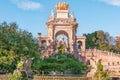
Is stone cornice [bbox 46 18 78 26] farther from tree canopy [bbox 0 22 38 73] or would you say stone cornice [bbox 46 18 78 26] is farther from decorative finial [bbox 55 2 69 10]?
tree canopy [bbox 0 22 38 73]

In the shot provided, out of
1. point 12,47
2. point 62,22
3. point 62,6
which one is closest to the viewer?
point 12,47

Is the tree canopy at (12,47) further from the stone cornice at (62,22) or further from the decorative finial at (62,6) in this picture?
the decorative finial at (62,6)

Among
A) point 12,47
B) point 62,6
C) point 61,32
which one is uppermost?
point 62,6

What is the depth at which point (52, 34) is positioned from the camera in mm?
82562

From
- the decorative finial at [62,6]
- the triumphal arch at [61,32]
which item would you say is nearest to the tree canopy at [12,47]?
the triumphal arch at [61,32]

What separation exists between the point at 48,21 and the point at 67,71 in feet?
89.2

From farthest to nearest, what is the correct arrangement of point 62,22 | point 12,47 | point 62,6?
1. point 62,6
2. point 62,22
3. point 12,47

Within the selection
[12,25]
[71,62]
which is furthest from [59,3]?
[12,25]

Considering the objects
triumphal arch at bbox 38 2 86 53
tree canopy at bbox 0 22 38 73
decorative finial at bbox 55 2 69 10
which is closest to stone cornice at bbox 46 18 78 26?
triumphal arch at bbox 38 2 86 53

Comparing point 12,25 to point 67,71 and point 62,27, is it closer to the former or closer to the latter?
point 67,71

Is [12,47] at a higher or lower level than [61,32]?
lower

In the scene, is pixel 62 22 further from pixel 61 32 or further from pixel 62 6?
pixel 62 6

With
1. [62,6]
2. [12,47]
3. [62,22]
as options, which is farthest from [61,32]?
[12,47]

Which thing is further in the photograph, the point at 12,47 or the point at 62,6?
the point at 62,6
